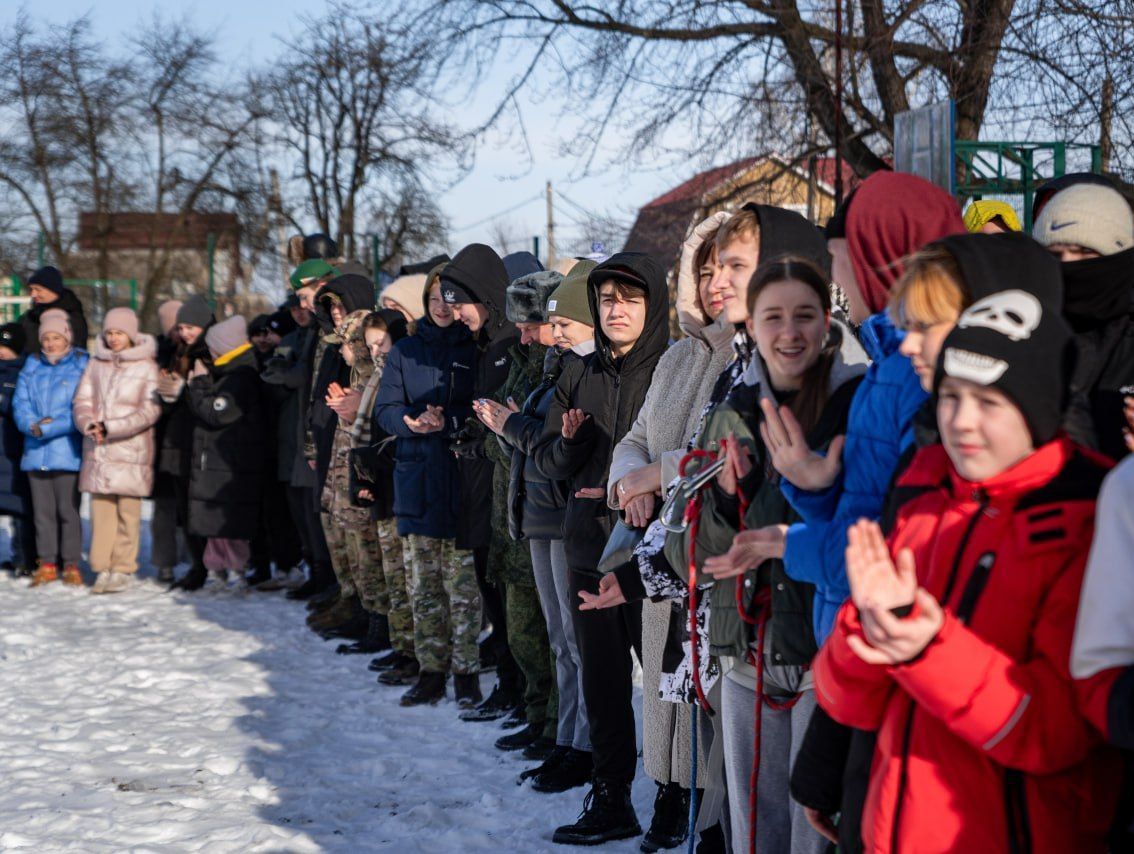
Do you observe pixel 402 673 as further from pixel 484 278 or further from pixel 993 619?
pixel 993 619

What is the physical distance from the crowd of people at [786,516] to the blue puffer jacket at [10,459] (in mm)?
3707

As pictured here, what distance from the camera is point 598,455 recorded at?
15.4 feet

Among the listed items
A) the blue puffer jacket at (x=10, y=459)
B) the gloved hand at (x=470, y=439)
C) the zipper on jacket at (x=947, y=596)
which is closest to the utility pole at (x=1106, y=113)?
the gloved hand at (x=470, y=439)

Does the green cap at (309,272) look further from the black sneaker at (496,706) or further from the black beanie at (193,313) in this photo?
Result: the black sneaker at (496,706)

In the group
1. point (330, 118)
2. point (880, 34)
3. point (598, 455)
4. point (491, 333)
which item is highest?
point (330, 118)

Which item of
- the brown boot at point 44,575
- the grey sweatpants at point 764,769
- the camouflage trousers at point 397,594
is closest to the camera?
the grey sweatpants at point 764,769

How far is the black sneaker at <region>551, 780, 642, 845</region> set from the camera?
4.46 meters

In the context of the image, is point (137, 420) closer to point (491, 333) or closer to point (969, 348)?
point (491, 333)

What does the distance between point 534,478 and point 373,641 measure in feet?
10.1

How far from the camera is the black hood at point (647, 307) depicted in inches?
181

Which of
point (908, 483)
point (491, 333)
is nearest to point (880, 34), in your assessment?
point (491, 333)

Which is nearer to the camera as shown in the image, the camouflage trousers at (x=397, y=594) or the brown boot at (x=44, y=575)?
the camouflage trousers at (x=397, y=594)

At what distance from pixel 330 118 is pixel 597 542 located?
15.9 m

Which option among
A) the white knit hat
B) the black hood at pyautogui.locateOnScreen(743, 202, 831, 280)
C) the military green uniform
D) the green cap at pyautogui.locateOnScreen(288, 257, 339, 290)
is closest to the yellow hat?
the black hood at pyautogui.locateOnScreen(743, 202, 831, 280)
